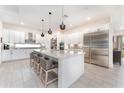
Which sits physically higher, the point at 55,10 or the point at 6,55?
the point at 55,10

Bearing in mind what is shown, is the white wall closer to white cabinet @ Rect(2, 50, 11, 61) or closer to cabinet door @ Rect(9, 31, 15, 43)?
cabinet door @ Rect(9, 31, 15, 43)

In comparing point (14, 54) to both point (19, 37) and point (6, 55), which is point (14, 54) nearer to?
point (6, 55)

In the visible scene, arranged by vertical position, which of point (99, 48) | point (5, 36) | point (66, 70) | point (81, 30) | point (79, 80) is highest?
point (81, 30)

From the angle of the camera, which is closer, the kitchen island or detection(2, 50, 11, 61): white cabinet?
the kitchen island

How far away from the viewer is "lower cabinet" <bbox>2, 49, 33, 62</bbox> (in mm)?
5533

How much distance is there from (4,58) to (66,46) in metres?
4.91

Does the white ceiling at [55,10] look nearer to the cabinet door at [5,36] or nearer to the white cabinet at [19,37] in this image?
the cabinet door at [5,36]

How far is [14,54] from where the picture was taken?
599 cm

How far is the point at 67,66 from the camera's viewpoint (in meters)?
2.39

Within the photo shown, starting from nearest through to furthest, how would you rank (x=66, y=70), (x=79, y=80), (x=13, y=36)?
(x=66, y=70), (x=79, y=80), (x=13, y=36)

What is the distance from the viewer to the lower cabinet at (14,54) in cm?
553

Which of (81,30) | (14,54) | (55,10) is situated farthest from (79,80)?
(14,54)

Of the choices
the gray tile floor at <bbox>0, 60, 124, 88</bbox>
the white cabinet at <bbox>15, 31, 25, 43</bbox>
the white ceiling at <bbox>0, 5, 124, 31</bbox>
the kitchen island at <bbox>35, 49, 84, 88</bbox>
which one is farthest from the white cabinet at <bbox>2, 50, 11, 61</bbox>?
the kitchen island at <bbox>35, 49, 84, 88</bbox>
